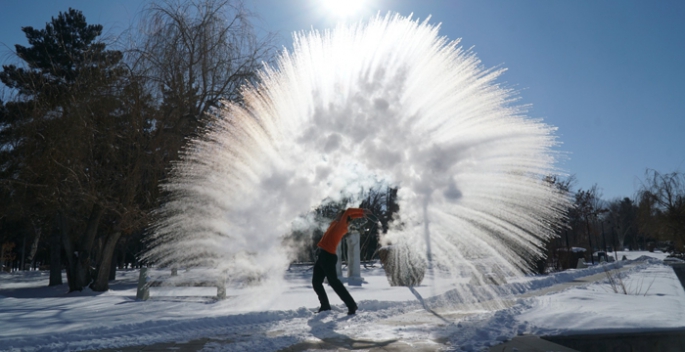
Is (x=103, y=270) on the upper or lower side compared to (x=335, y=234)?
lower

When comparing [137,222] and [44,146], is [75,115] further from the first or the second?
[137,222]

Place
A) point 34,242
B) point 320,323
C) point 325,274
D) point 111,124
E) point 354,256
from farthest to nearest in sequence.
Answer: point 34,242 < point 354,256 < point 111,124 < point 325,274 < point 320,323

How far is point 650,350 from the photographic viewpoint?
5055 mm

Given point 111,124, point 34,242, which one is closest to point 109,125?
point 111,124

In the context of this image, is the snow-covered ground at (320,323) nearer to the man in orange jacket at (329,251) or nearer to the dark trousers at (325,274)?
the dark trousers at (325,274)

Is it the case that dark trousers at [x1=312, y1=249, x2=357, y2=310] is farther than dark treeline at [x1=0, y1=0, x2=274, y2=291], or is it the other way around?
dark treeline at [x1=0, y1=0, x2=274, y2=291]

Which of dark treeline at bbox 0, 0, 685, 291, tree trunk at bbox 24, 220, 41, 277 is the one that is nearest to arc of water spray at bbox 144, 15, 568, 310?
dark treeline at bbox 0, 0, 685, 291

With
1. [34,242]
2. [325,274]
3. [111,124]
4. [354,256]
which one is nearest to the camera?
[325,274]

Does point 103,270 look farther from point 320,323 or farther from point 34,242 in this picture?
point 34,242

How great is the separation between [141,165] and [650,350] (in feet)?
40.4

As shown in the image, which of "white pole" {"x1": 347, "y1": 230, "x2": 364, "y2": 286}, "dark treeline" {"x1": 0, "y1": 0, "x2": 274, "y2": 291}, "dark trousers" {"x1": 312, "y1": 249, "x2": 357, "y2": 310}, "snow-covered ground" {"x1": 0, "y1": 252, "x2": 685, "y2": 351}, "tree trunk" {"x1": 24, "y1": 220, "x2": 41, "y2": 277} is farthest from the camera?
"tree trunk" {"x1": 24, "y1": 220, "x2": 41, "y2": 277}

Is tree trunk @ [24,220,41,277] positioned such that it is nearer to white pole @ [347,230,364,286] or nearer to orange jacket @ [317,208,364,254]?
white pole @ [347,230,364,286]

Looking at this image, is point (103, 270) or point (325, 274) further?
point (103, 270)

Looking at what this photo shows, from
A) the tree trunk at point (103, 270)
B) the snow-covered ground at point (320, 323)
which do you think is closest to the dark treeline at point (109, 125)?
the tree trunk at point (103, 270)
